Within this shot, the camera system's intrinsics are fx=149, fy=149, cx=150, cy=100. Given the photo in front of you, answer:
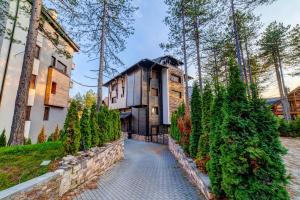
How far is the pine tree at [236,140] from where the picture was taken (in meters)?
2.53

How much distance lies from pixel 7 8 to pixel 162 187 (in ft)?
44.0

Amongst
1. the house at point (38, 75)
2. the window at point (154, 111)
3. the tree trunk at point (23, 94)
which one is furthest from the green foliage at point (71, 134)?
the window at point (154, 111)

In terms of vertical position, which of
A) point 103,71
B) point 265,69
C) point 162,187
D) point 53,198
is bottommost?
point 162,187

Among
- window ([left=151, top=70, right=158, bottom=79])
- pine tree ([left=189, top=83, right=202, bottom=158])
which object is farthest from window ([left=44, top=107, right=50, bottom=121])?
window ([left=151, top=70, right=158, bottom=79])

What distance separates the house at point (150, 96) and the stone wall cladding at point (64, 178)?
12.8 metres

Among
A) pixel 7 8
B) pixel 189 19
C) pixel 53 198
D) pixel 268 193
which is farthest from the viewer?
pixel 189 19

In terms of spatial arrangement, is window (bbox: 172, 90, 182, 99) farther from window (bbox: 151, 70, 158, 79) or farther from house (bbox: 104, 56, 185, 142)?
window (bbox: 151, 70, 158, 79)

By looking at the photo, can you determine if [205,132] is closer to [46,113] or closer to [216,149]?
[216,149]

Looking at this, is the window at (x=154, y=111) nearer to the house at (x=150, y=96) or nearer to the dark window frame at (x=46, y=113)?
the house at (x=150, y=96)

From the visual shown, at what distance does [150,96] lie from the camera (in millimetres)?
20203

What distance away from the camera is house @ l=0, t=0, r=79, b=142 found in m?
9.04

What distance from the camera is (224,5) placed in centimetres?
1142

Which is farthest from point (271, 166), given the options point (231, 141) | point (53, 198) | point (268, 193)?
point (53, 198)

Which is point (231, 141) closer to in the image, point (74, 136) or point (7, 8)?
point (74, 136)
